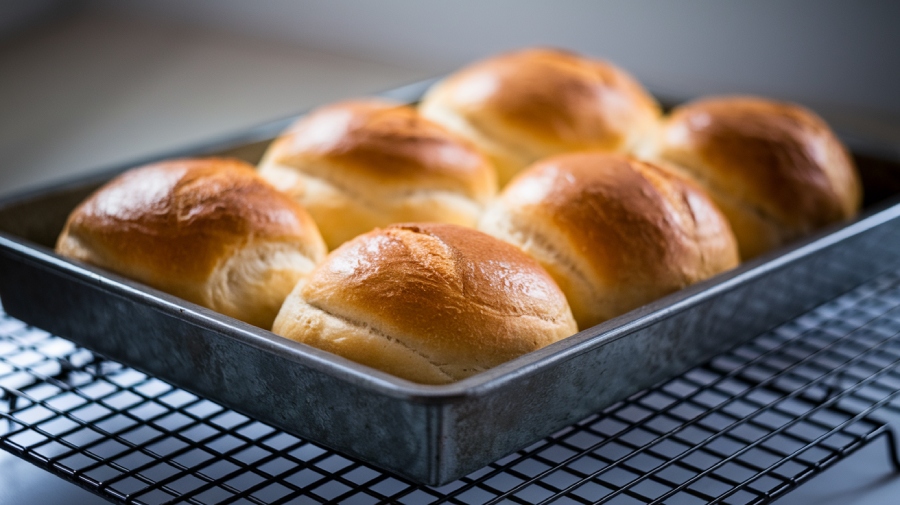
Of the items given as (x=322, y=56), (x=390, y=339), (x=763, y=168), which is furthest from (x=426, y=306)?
(x=322, y=56)

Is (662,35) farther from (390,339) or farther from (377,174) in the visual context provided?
(390,339)

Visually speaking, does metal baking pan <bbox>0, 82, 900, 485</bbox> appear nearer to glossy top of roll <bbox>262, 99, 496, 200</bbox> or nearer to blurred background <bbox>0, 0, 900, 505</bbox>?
glossy top of roll <bbox>262, 99, 496, 200</bbox>

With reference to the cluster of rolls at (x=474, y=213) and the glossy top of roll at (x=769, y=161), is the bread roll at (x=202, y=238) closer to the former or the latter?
the cluster of rolls at (x=474, y=213)

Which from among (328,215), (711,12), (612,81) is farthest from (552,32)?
(328,215)

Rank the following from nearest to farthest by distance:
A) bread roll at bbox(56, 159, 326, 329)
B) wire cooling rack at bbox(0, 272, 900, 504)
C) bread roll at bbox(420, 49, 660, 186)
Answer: wire cooling rack at bbox(0, 272, 900, 504) → bread roll at bbox(56, 159, 326, 329) → bread roll at bbox(420, 49, 660, 186)

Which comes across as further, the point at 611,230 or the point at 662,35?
the point at 662,35

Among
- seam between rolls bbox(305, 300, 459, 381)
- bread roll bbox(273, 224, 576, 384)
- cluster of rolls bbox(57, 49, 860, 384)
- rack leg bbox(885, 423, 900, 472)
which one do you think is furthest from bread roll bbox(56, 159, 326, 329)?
rack leg bbox(885, 423, 900, 472)

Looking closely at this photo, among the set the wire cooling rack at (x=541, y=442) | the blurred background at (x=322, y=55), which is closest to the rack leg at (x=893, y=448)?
the wire cooling rack at (x=541, y=442)

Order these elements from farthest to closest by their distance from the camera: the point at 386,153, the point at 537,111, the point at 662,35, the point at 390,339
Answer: the point at 662,35, the point at 537,111, the point at 386,153, the point at 390,339
